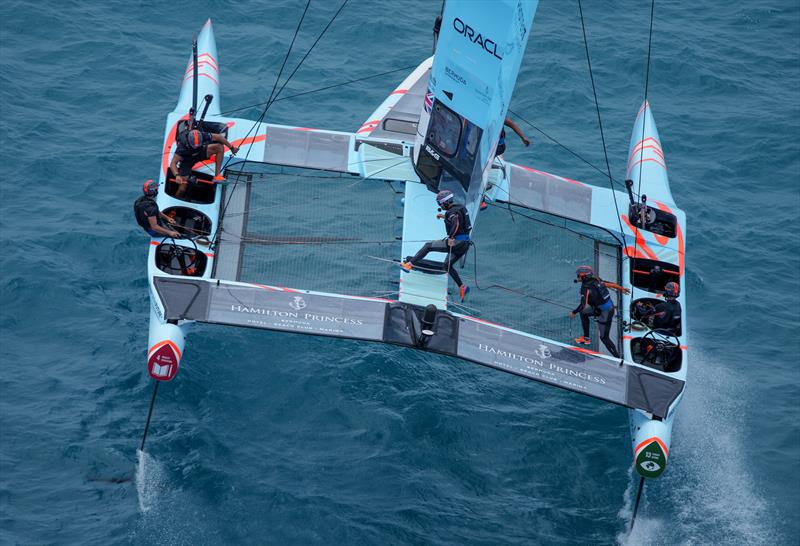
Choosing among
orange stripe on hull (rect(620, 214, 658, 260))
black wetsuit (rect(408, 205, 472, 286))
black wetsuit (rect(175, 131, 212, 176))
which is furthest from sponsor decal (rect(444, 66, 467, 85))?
orange stripe on hull (rect(620, 214, 658, 260))

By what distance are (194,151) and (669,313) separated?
7081mm

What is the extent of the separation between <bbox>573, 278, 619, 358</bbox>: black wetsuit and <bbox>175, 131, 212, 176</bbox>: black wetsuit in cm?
578

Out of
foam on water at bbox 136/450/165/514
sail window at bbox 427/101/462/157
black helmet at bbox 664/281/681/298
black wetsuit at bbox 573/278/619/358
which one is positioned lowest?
foam on water at bbox 136/450/165/514

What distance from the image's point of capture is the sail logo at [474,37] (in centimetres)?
1180

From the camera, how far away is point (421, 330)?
1204 cm

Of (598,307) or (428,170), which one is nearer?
(598,307)

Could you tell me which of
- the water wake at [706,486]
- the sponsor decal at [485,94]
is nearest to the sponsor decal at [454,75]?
the sponsor decal at [485,94]

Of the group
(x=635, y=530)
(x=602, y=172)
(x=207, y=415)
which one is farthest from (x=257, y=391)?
(x=602, y=172)

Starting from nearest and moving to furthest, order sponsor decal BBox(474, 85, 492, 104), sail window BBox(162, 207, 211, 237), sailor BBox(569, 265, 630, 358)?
sponsor decal BBox(474, 85, 492, 104), sailor BBox(569, 265, 630, 358), sail window BBox(162, 207, 211, 237)

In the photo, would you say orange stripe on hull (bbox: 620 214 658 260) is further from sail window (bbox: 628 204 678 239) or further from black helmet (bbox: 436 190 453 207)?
black helmet (bbox: 436 190 453 207)

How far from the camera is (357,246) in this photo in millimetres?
15969

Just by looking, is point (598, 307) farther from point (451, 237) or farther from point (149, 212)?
point (149, 212)

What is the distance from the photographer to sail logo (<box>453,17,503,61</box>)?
11.8 m

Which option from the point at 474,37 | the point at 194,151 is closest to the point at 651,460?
the point at 474,37
